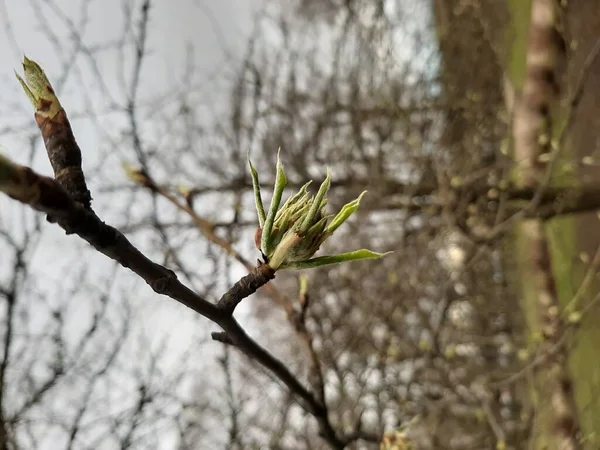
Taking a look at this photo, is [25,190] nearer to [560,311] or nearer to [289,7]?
[560,311]

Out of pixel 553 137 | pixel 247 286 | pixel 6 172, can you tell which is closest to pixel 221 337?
pixel 247 286

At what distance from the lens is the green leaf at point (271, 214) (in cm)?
24

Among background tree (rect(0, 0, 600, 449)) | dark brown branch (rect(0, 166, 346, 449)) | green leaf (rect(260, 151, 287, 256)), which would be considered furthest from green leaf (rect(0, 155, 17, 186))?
background tree (rect(0, 0, 600, 449))

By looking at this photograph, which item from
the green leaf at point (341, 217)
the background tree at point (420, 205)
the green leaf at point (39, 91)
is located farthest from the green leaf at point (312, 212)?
the background tree at point (420, 205)

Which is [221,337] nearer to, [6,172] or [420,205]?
[6,172]

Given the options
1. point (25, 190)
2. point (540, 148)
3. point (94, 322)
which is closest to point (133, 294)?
point (94, 322)

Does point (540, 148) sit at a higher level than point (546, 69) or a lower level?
lower

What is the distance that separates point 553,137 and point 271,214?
1.26 meters

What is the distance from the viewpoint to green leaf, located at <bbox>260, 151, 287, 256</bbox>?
238 millimetres

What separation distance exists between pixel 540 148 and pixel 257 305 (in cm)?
93

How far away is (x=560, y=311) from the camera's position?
1.22 m

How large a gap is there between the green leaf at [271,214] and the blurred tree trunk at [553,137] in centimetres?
96

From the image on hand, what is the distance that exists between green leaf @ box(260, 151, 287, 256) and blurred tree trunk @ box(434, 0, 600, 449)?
963 millimetres

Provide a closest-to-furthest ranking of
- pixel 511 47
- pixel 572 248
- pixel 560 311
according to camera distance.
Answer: pixel 560 311 < pixel 572 248 < pixel 511 47
